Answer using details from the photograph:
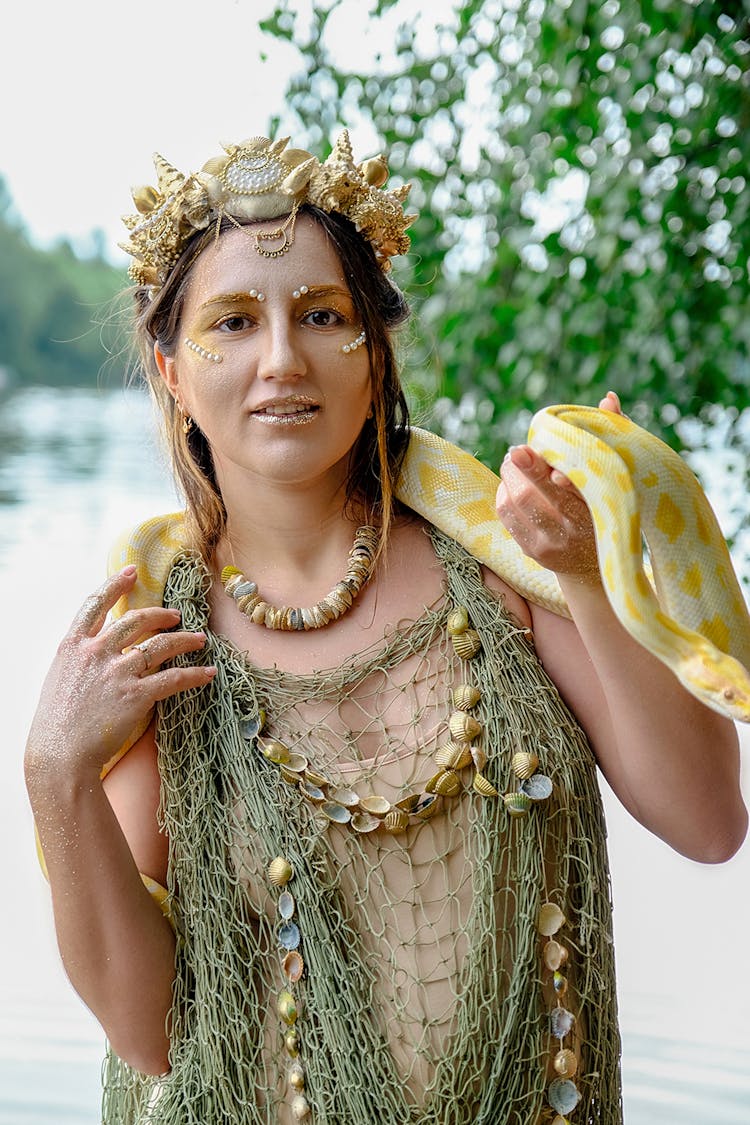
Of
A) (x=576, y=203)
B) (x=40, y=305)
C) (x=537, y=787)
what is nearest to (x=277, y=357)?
(x=537, y=787)

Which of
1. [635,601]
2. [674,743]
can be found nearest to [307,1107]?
[674,743]

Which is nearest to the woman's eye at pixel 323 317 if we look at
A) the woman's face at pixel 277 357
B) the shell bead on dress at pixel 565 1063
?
the woman's face at pixel 277 357

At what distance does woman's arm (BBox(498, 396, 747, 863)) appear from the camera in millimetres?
1123

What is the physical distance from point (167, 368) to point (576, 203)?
4.14ft

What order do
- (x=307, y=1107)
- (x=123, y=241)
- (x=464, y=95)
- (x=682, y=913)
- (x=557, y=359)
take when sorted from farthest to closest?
1. (x=682, y=913)
2. (x=464, y=95)
3. (x=557, y=359)
4. (x=123, y=241)
5. (x=307, y=1107)

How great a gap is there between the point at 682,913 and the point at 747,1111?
542 millimetres

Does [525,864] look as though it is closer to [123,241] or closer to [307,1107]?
[307,1107]

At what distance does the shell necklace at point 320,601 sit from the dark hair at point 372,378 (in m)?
0.03

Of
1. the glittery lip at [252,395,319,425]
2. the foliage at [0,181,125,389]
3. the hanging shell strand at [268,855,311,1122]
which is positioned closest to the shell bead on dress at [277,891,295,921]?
the hanging shell strand at [268,855,311,1122]

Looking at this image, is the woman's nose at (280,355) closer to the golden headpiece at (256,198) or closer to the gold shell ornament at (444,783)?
the golden headpiece at (256,198)

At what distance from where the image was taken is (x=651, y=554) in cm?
115

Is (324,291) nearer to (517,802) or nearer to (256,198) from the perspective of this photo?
(256,198)

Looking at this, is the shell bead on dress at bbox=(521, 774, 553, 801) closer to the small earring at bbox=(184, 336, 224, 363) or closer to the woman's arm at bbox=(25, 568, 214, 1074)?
the woman's arm at bbox=(25, 568, 214, 1074)

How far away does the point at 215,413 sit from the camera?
1314 millimetres
